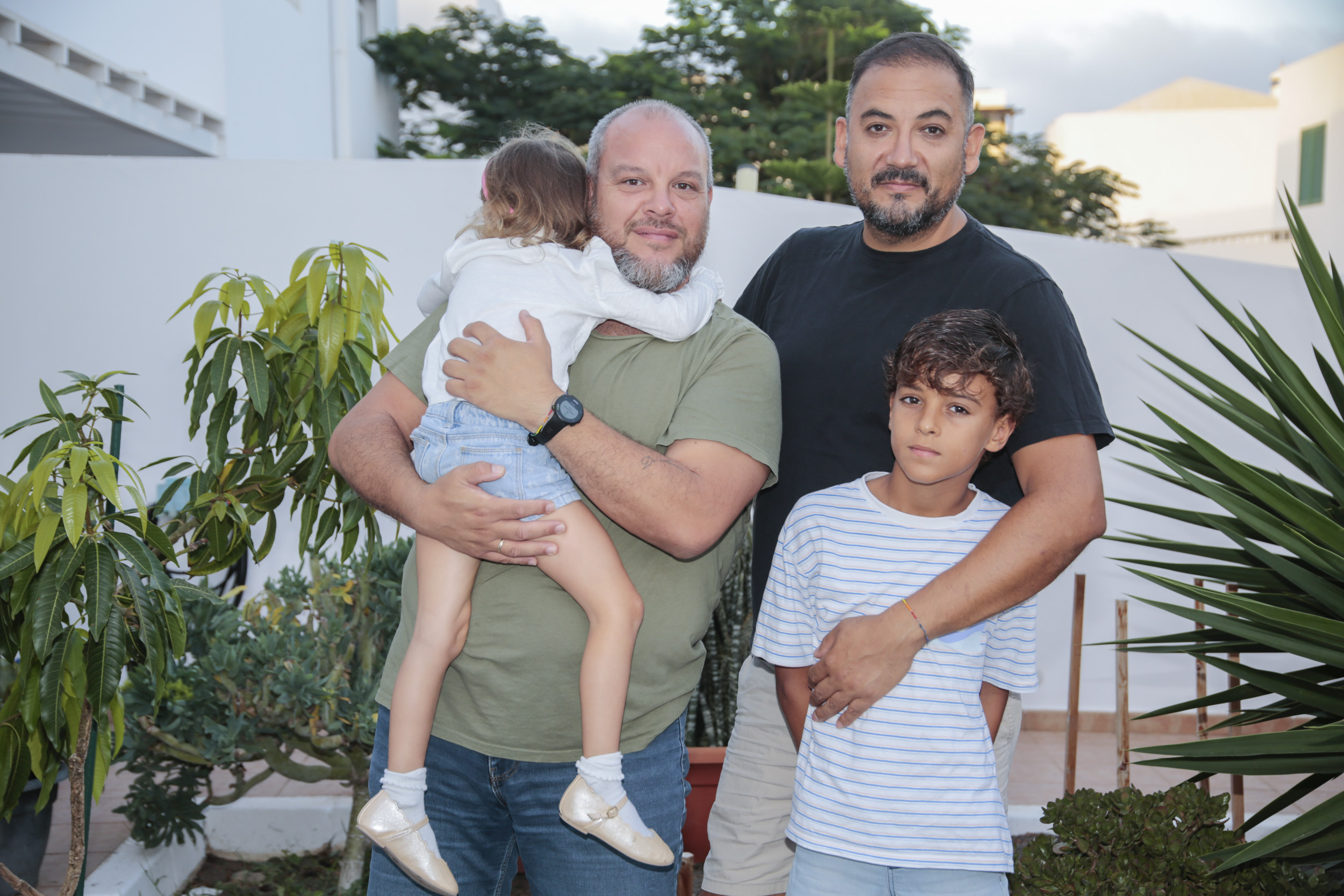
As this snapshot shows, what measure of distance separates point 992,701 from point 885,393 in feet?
1.89

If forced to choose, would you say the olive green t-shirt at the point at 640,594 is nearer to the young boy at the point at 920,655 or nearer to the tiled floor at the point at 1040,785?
the young boy at the point at 920,655

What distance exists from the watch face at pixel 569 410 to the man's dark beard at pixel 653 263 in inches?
11.4

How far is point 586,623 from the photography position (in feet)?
5.18

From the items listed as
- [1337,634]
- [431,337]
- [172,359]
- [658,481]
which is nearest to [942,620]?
[658,481]

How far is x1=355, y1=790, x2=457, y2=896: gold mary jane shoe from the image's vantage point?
4.87 ft

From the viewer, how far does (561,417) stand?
1.49m

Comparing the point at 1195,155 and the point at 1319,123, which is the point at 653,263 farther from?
the point at 1195,155

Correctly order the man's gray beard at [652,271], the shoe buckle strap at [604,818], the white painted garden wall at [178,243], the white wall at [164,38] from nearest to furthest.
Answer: the shoe buckle strap at [604,818] → the man's gray beard at [652,271] → the white painted garden wall at [178,243] → the white wall at [164,38]

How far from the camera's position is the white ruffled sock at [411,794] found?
151cm

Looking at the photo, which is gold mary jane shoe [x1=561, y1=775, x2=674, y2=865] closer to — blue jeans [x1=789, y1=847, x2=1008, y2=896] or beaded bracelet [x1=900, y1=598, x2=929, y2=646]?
Result: blue jeans [x1=789, y1=847, x2=1008, y2=896]

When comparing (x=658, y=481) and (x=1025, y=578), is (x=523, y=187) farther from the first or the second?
(x=1025, y=578)

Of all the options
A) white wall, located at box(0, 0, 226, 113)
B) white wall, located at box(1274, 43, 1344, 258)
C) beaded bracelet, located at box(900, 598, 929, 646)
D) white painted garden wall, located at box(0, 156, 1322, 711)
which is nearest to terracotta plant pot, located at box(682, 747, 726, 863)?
beaded bracelet, located at box(900, 598, 929, 646)

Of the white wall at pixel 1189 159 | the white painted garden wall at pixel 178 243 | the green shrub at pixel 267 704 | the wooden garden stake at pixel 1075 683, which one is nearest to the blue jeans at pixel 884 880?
the wooden garden stake at pixel 1075 683

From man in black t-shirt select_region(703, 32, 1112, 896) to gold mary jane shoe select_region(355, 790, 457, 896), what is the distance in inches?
25.5
